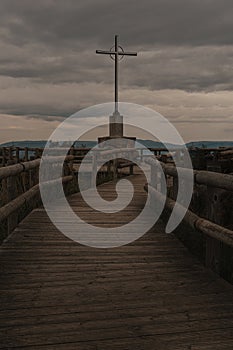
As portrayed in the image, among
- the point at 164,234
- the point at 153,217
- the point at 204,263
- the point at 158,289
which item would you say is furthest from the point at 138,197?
the point at 158,289

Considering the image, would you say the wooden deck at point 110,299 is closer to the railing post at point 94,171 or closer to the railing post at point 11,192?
the railing post at point 11,192

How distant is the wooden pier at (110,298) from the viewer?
9.73 feet

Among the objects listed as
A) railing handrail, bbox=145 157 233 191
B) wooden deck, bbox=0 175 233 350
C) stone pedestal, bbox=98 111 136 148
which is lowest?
wooden deck, bbox=0 175 233 350

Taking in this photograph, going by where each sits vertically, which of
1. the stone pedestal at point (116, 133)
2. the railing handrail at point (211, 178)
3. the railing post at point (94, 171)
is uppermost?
the stone pedestal at point (116, 133)

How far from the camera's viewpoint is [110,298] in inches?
148

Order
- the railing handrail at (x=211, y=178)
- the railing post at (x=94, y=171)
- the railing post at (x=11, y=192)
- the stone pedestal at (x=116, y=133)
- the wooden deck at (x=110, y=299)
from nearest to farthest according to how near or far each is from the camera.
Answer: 1. the wooden deck at (x=110, y=299)
2. the railing handrail at (x=211, y=178)
3. the railing post at (x=11, y=192)
4. the railing post at (x=94, y=171)
5. the stone pedestal at (x=116, y=133)

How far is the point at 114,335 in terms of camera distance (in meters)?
3.02

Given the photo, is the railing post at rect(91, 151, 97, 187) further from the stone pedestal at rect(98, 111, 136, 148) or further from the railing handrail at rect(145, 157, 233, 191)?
the railing handrail at rect(145, 157, 233, 191)

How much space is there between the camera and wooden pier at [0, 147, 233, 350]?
9.73 feet

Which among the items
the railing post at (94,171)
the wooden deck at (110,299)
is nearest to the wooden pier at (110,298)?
the wooden deck at (110,299)

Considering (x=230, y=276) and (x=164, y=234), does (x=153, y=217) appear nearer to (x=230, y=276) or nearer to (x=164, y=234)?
Result: (x=164, y=234)

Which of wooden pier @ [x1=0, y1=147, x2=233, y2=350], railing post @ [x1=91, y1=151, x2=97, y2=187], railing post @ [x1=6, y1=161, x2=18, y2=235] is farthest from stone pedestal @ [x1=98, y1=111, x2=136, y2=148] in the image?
wooden pier @ [x1=0, y1=147, x2=233, y2=350]

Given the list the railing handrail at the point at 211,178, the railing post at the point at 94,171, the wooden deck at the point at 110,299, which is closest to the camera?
the wooden deck at the point at 110,299

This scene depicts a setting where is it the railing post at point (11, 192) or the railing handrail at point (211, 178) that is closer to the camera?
the railing handrail at point (211, 178)
